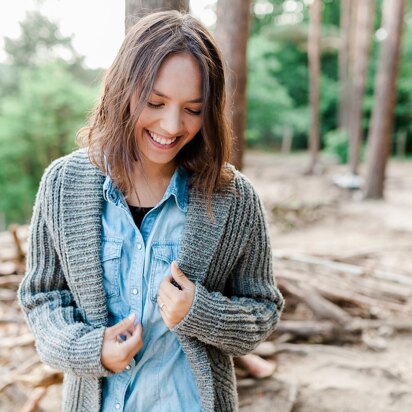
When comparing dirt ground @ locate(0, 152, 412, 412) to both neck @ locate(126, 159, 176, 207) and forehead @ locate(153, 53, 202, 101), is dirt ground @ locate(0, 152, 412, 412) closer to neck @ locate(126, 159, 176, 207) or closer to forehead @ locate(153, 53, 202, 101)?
neck @ locate(126, 159, 176, 207)

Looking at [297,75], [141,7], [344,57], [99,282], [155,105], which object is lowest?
[99,282]

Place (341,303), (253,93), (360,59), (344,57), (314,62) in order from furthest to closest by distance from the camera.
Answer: (253,93) < (344,57) < (314,62) < (360,59) < (341,303)

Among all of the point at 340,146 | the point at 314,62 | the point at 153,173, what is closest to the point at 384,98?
the point at 314,62

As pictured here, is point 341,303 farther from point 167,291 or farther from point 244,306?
point 167,291

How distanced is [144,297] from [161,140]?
0.49m

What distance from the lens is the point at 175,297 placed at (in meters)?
1.31

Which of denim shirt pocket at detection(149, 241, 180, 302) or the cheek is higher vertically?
the cheek

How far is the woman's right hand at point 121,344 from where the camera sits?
1.30 metres

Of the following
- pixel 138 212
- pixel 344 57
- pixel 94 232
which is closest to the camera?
pixel 94 232

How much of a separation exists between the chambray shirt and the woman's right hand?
8 cm

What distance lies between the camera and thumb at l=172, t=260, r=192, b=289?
1.34m

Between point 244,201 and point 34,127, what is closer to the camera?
point 244,201

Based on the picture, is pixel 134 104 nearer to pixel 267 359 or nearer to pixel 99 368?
pixel 99 368

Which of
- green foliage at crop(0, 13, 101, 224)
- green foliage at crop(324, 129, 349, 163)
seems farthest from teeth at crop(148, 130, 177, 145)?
green foliage at crop(324, 129, 349, 163)
